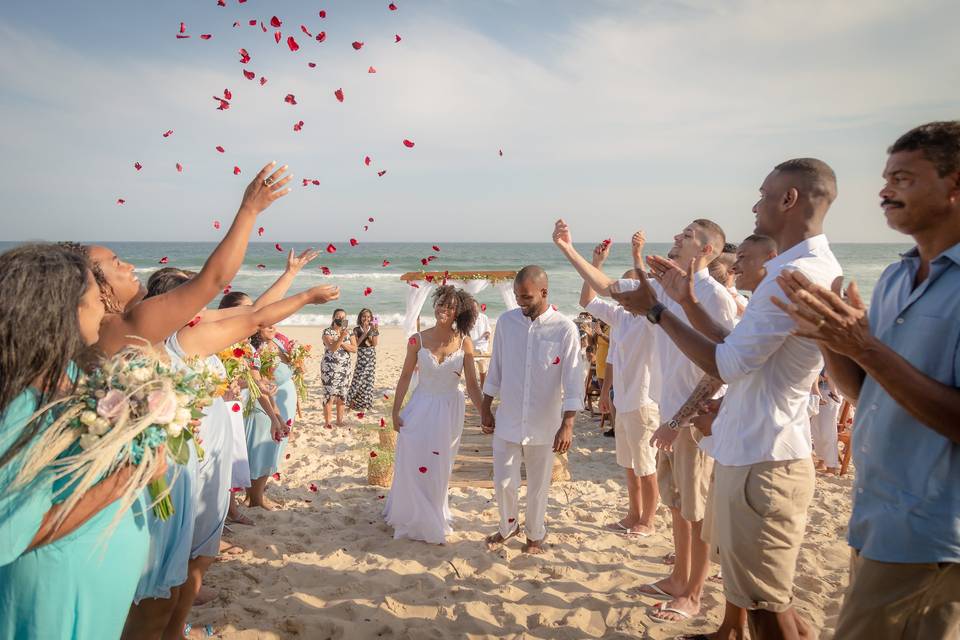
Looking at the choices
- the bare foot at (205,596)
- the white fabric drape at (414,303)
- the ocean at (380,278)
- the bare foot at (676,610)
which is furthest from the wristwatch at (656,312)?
the ocean at (380,278)

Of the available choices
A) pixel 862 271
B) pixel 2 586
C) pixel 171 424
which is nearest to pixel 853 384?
A: pixel 171 424

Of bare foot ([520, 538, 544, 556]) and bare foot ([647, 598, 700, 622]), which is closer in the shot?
bare foot ([647, 598, 700, 622])

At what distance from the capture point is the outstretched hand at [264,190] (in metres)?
2.81

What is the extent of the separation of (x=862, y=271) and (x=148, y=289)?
57395mm

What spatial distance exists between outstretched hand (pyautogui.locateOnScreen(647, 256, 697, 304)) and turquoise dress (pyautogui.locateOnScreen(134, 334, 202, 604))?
2733mm

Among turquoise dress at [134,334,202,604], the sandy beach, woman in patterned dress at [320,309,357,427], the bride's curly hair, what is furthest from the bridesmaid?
woman in patterned dress at [320,309,357,427]

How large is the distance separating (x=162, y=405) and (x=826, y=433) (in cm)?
779

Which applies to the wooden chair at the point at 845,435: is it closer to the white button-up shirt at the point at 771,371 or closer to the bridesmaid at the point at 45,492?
the white button-up shirt at the point at 771,371

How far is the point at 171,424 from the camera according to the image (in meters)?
2.21

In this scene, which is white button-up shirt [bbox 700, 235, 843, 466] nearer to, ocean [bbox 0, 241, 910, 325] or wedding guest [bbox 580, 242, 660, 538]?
wedding guest [bbox 580, 242, 660, 538]

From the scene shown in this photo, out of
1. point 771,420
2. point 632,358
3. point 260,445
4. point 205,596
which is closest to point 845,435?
point 632,358

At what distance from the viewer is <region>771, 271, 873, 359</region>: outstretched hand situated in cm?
195

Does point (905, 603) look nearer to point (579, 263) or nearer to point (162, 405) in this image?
point (162, 405)

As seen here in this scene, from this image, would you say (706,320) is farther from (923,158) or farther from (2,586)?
(2,586)
